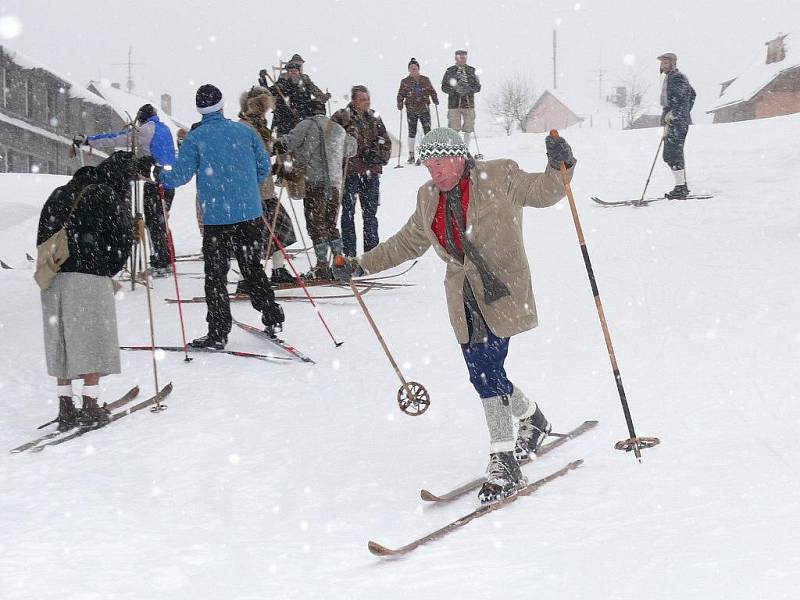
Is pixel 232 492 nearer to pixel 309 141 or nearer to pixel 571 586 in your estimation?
pixel 571 586

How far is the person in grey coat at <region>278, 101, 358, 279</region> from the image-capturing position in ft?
27.1

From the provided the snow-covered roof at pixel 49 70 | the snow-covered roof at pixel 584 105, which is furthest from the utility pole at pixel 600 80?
the snow-covered roof at pixel 49 70

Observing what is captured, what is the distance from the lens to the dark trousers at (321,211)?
8414 mm

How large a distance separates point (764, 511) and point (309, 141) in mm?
6168

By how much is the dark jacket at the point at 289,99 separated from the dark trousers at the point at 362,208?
951 millimetres

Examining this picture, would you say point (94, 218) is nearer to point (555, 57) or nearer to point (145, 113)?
point (145, 113)

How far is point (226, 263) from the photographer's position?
650 centimetres

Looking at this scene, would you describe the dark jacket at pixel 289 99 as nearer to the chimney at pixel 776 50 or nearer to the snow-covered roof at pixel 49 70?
the snow-covered roof at pixel 49 70

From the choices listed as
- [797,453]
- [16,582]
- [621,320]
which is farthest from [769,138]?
[16,582]

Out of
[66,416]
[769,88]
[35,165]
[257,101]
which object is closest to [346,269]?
[66,416]

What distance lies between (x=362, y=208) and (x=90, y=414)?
15.8 feet

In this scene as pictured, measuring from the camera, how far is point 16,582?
3.04m

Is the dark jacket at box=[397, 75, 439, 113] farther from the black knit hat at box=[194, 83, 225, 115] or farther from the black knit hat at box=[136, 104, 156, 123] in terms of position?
the black knit hat at box=[194, 83, 225, 115]

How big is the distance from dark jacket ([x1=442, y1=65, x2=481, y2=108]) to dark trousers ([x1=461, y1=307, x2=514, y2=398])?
11.7m
